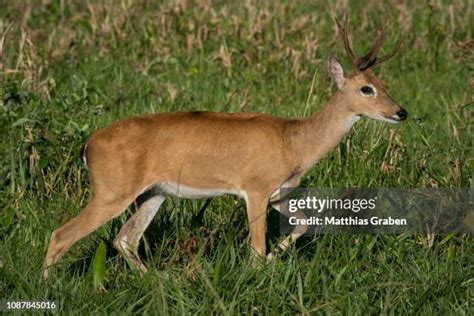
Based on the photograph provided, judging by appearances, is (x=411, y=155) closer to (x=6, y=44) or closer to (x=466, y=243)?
(x=466, y=243)

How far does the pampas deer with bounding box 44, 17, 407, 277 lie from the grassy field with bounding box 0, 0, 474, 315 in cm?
21

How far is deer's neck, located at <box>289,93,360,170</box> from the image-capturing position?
7.49 meters

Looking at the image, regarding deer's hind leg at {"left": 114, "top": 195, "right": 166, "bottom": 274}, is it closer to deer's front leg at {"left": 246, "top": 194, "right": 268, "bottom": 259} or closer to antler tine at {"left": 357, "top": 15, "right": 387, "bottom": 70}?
deer's front leg at {"left": 246, "top": 194, "right": 268, "bottom": 259}

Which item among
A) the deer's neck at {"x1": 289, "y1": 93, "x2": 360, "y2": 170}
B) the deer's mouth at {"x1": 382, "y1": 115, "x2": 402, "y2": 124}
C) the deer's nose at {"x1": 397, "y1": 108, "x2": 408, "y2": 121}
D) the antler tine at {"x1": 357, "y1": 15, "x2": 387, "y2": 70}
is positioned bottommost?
the deer's neck at {"x1": 289, "y1": 93, "x2": 360, "y2": 170}

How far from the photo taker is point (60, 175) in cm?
795

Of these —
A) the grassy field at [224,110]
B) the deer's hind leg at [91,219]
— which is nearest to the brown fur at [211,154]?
the deer's hind leg at [91,219]

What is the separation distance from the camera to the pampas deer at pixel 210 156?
6914 mm

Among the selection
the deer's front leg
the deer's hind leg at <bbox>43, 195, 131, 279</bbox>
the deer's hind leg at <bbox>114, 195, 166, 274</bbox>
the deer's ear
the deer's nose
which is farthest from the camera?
the deer's ear

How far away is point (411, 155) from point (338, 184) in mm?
743

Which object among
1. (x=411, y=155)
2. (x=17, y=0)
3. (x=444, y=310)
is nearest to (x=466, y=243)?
(x=444, y=310)

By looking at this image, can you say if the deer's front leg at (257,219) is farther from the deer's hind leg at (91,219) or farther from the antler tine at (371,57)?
the antler tine at (371,57)

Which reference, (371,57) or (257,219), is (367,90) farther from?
(257,219)

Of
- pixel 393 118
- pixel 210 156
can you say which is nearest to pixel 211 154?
pixel 210 156

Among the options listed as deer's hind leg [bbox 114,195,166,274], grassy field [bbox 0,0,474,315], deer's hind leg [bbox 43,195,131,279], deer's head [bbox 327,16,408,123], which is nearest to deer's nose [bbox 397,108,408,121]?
deer's head [bbox 327,16,408,123]
